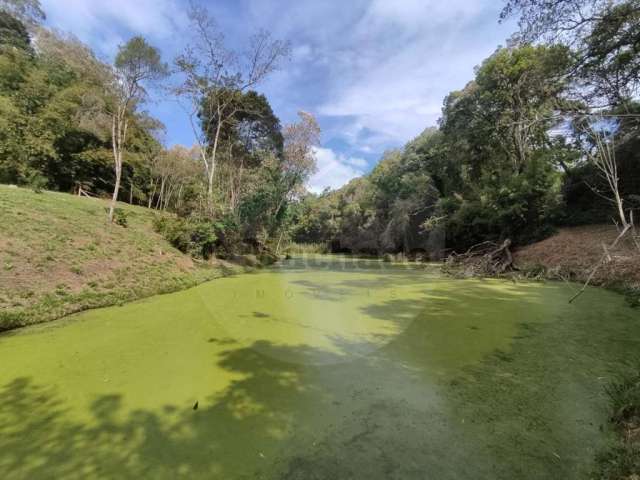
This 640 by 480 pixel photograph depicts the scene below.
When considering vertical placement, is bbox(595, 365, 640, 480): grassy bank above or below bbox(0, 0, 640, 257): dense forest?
below

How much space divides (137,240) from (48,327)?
14.6 ft

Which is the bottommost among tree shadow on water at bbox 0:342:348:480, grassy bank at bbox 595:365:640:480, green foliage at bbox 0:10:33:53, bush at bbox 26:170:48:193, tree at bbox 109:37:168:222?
tree shadow on water at bbox 0:342:348:480

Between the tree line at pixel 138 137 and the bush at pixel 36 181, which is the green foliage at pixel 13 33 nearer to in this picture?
the tree line at pixel 138 137

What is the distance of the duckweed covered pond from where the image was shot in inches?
59.2

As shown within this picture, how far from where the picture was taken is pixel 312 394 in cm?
220

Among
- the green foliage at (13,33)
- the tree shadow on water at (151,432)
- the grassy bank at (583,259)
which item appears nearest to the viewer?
the tree shadow on water at (151,432)

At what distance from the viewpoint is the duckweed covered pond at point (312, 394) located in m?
1.50

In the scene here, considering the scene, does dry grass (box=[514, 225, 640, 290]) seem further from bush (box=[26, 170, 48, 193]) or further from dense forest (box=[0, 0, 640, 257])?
bush (box=[26, 170, 48, 193])

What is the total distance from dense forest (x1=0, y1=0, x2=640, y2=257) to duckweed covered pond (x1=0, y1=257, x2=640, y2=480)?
13.0 feet

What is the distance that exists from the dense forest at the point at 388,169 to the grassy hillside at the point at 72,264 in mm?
1402

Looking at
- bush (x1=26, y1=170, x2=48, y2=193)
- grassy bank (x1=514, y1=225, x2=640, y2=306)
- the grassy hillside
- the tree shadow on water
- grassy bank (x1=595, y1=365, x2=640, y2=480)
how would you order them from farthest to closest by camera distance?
bush (x1=26, y1=170, x2=48, y2=193)
grassy bank (x1=514, y1=225, x2=640, y2=306)
the grassy hillside
the tree shadow on water
grassy bank (x1=595, y1=365, x2=640, y2=480)

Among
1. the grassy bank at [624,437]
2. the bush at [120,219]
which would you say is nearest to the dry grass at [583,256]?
the grassy bank at [624,437]

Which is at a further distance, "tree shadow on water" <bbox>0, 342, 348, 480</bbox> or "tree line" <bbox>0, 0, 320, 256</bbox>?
"tree line" <bbox>0, 0, 320, 256</bbox>

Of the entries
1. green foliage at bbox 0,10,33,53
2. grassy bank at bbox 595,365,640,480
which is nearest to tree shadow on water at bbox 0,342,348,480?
grassy bank at bbox 595,365,640,480
